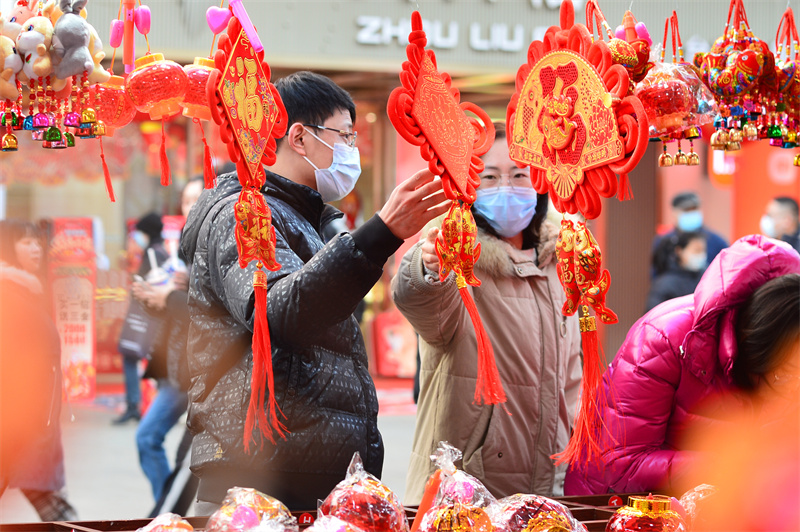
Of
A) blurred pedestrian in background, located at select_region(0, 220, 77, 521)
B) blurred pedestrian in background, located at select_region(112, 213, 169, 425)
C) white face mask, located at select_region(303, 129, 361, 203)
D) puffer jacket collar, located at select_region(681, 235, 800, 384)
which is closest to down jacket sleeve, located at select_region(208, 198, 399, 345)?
white face mask, located at select_region(303, 129, 361, 203)

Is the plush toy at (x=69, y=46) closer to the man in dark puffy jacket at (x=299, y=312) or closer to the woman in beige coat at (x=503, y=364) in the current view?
the man in dark puffy jacket at (x=299, y=312)

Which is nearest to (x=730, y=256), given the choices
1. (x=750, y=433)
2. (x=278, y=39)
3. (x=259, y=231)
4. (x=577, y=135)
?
(x=750, y=433)

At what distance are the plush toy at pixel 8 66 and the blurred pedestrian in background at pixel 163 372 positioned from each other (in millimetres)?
2001

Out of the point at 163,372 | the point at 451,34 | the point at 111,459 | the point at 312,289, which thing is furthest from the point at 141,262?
the point at 312,289

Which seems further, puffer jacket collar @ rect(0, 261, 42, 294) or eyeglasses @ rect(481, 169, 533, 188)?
puffer jacket collar @ rect(0, 261, 42, 294)

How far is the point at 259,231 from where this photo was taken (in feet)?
4.66

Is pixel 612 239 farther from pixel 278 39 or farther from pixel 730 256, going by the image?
pixel 730 256

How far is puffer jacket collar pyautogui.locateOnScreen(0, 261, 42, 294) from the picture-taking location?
2.88 m

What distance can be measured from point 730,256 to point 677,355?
0.25 metres

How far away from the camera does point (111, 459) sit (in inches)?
202

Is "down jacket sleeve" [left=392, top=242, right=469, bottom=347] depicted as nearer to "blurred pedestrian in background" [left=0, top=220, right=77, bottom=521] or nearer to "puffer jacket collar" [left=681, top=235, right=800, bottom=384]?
"puffer jacket collar" [left=681, top=235, right=800, bottom=384]

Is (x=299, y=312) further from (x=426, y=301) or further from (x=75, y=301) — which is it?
(x=75, y=301)

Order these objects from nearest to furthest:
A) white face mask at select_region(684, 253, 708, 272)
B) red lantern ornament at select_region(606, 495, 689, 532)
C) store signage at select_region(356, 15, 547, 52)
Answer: red lantern ornament at select_region(606, 495, 689, 532) → store signage at select_region(356, 15, 547, 52) → white face mask at select_region(684, 253, 708, 272)

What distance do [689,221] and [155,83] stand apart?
4.59m
